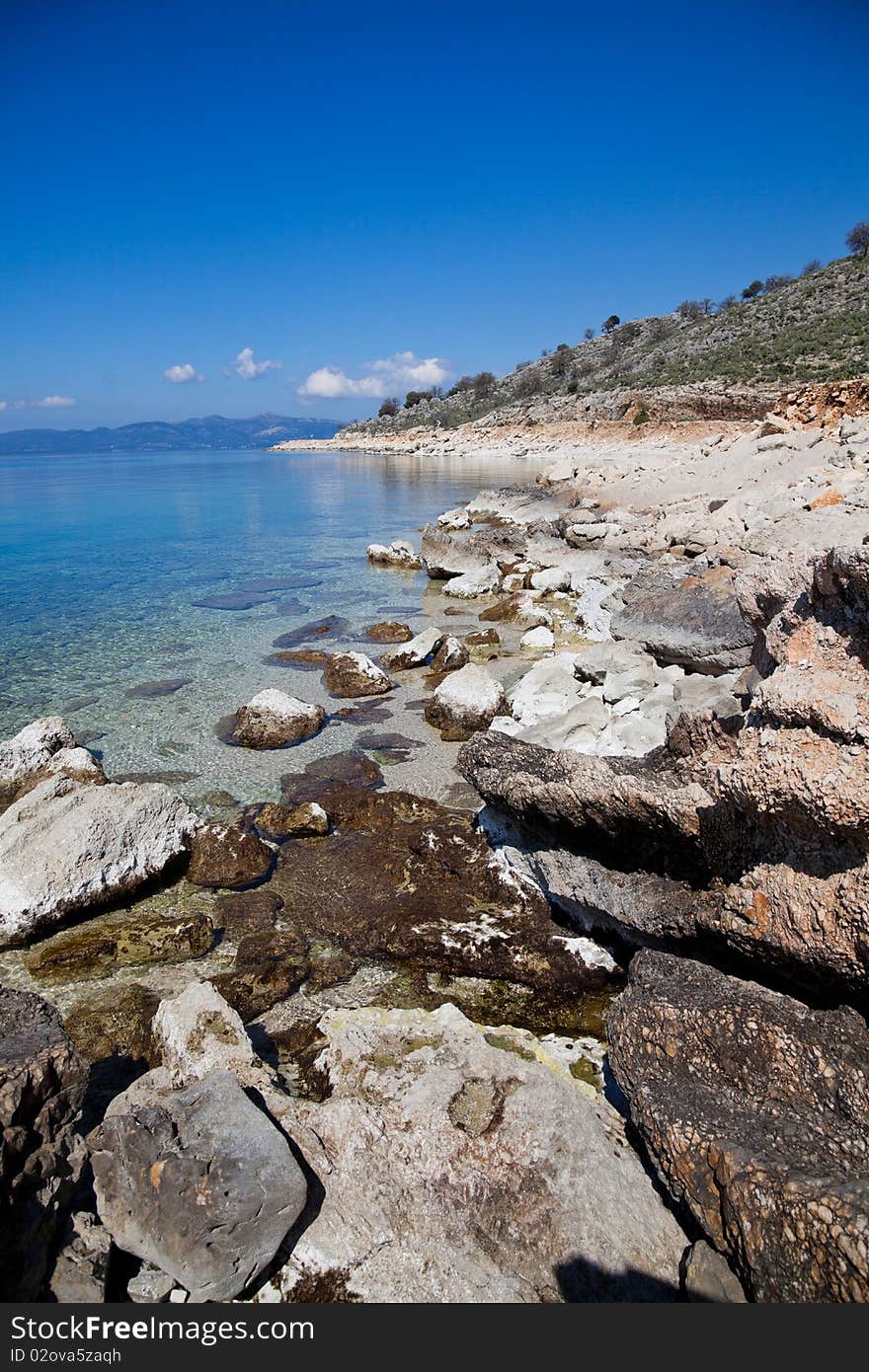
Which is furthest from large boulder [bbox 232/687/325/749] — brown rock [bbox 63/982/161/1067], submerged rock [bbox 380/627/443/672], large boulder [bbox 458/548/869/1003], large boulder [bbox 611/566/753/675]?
large boulder [bbox 611/566/753/675]

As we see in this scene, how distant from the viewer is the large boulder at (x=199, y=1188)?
3008mm

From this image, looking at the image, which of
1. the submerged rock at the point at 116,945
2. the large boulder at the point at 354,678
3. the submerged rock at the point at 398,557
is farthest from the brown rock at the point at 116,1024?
the submerged rock at the point at 398,557

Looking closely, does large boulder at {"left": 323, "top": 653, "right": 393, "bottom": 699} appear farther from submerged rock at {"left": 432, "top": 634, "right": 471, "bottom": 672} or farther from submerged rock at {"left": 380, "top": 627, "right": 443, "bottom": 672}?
submerged rock at {"left": 432, "top": 634, "right": 471, "bottom": 672}

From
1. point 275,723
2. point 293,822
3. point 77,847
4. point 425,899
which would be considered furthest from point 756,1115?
point 275,723

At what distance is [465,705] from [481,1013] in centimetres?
575

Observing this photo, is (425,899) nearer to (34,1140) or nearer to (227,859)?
(227,859)

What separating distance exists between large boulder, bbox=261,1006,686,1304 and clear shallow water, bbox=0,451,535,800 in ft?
16.8

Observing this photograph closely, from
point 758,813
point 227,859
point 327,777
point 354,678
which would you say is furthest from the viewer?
point 354,678

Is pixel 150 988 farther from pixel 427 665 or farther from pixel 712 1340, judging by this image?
pixel 427 665

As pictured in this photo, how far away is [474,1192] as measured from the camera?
3408 millimetres

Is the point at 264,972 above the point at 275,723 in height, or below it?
below

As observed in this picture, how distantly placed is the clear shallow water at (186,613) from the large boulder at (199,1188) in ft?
18.4

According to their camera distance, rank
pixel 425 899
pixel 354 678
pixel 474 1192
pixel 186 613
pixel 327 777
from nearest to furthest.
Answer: pixel 474 1192 → pixel 425 899 → pixel 327 777 → pixel 354 678 → pixel 186 613

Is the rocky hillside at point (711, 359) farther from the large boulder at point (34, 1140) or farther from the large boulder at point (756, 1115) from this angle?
the large boulder at point (34, 1140)
